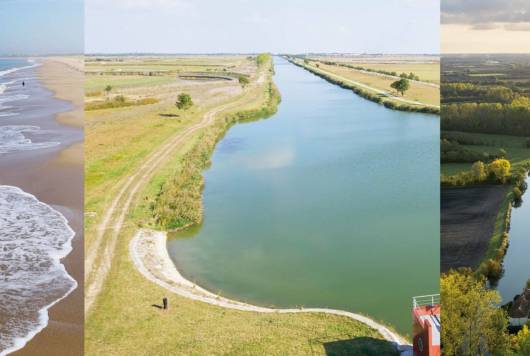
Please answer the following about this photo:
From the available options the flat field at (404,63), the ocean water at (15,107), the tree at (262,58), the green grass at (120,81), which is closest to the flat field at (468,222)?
the flat field at (404,63)

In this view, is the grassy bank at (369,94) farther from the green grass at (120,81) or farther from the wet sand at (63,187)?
the wet sand at (63,187)

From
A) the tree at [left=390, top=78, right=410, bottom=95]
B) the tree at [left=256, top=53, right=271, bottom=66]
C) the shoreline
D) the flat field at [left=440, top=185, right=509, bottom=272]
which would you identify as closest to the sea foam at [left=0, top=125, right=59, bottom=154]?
the shoreline

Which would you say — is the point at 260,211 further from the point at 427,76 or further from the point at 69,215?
the point at 69,215

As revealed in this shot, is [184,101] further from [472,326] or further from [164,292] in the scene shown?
[472,326]

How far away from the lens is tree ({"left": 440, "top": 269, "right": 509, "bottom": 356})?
22.1 ft

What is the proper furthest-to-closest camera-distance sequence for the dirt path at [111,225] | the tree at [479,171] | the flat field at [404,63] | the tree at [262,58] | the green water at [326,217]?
the tree at [479,171] < the tree at [262,58] < the flat field at [404,63] < the green water at [326,217] < the dirt path at [111,225]

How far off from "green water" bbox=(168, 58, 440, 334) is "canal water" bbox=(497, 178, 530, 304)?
13.4 feet

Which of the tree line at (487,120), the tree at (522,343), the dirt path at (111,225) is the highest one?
the tree line at (487,120)

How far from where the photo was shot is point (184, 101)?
290 inches

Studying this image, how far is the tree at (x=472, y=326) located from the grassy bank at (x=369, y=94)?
2.48 meters

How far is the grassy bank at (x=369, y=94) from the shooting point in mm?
6996

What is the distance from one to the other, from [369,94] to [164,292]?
438cm

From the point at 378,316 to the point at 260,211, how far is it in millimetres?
1845

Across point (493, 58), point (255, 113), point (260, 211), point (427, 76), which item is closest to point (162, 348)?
point (260, 211)
